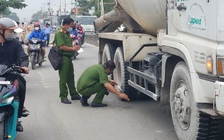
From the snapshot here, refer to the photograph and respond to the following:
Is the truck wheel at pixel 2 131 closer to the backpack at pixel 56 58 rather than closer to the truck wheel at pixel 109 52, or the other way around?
the backpack at pixel 56 58

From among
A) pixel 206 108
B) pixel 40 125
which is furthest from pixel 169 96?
pixel 40 125

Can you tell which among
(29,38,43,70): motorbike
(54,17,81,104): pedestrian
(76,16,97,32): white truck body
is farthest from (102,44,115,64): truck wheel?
(76,16,97,32): white truck body

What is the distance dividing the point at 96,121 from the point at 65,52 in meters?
2.06

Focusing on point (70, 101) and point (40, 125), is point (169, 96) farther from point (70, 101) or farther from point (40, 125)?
point (70, 101)

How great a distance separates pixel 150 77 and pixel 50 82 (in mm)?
5630

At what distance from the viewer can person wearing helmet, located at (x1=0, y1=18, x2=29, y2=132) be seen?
17.7 ft

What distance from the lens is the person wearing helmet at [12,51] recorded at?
541 centimetres

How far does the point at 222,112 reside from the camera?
14.1 ft

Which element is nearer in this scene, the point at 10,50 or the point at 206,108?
the point at 206,108

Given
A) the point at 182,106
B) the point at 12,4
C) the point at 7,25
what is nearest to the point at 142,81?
the point at 182,106

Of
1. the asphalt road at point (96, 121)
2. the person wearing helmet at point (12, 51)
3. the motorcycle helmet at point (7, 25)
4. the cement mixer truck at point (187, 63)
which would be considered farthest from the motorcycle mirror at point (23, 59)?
the cement mixer truck at point (187, 63)

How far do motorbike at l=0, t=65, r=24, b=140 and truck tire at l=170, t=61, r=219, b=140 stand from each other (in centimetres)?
191

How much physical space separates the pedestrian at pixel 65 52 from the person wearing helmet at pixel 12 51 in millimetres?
2697

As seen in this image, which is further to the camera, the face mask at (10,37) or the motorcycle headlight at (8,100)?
the face mask at (10,37)
